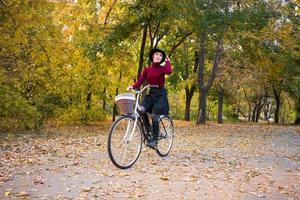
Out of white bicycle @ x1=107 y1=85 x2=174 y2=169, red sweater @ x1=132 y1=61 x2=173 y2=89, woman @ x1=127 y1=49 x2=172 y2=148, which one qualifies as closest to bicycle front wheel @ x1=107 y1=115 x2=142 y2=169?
white bicycle @ x1=107 y1=85 x2=174 y2=169

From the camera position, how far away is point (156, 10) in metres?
17.4

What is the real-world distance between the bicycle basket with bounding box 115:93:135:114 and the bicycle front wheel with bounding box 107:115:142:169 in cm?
13

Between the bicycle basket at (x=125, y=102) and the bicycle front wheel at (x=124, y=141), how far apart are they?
128mm

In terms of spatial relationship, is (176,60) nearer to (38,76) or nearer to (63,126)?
(63,126)

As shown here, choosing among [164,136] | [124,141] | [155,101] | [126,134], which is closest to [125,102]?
[126,134]

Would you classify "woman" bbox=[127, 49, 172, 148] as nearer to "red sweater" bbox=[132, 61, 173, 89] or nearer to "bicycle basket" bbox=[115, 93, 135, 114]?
"red sweater" bbox=[132, 61, 173, 89]

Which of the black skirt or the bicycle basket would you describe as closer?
the bicycle basket

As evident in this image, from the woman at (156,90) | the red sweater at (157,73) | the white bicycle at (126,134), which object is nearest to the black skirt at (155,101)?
the woman at (156,90)

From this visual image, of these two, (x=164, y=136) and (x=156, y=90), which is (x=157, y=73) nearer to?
(x=156, y=90)

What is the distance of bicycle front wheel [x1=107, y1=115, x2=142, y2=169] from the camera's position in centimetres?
701

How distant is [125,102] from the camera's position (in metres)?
7.25

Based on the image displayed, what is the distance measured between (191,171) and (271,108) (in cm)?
4719

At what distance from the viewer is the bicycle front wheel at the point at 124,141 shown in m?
7.01

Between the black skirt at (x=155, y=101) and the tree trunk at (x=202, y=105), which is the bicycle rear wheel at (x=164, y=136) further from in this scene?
the tree trunk at (x=202, y=105)
